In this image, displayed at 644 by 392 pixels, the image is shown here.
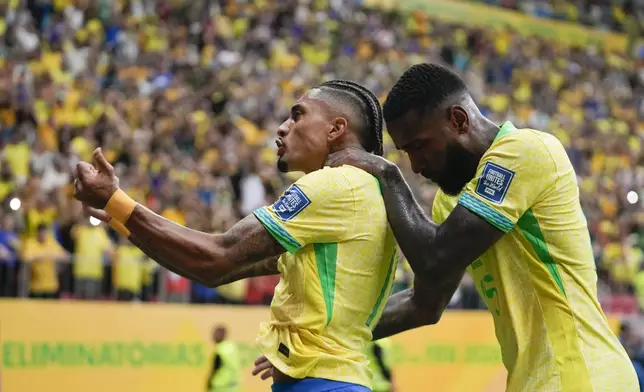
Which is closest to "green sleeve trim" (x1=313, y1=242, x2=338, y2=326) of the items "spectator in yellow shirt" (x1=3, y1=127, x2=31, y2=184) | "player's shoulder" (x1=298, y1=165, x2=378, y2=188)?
"player's shoulder" (x1=298, y1=165, x2=378, y2=188)

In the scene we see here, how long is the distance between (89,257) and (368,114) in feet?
25.4

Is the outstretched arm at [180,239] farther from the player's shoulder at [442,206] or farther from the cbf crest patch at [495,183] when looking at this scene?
the player's shoulder at [442,206]

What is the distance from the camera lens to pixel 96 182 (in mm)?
3904

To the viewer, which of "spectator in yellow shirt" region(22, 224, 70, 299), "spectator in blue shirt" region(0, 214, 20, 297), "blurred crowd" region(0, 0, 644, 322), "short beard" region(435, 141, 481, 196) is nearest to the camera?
"short beard" region(435, 141, 481, 196)

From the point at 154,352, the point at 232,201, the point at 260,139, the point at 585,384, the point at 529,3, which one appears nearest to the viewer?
the point at 585,384

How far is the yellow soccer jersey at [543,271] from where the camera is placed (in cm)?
399

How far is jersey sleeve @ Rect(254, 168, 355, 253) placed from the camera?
3.98m

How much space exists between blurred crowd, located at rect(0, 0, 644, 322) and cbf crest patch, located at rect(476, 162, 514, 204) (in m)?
6.71

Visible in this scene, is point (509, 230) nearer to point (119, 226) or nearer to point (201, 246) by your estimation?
point (201, 246)

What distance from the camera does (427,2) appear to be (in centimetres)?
2386

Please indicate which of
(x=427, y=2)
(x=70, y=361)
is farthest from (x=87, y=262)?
(x=427, y=2)

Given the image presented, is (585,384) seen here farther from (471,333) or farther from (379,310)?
(471,333)

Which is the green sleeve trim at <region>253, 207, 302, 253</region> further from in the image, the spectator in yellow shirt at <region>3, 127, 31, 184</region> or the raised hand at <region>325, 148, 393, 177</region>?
the spectator in yellow shirt at <region>3, 127, 31, 184</region>

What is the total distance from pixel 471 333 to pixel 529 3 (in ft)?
46.1
